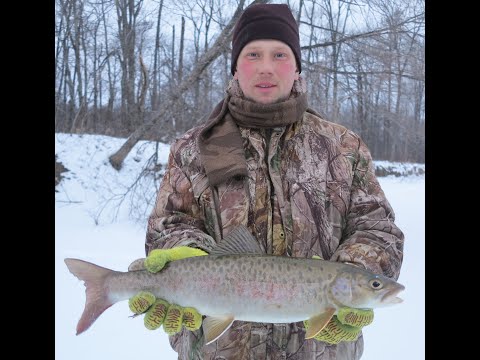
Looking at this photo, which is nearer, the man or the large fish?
the large fish

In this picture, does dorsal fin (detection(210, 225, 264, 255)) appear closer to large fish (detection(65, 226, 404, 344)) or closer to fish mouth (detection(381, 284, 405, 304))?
large fish (detection(65, 226, 404, 344))

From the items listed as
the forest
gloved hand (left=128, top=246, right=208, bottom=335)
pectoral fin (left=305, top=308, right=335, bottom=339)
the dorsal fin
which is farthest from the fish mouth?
the forest

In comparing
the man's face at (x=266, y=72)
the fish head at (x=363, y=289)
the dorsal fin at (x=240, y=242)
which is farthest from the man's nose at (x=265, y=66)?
the fish head at (x=363, y=289)

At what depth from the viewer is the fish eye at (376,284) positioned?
82.3 inches

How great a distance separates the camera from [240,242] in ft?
7.25

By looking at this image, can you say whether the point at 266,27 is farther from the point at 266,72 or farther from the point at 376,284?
the point at 376,284

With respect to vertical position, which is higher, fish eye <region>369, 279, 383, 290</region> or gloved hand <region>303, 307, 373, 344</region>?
fish eye <region>369, 279, 383, 290</region>

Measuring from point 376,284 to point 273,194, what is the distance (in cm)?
68

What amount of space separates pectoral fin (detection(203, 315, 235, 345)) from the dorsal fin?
0.31 meters

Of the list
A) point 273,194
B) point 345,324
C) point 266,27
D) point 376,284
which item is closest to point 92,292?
point 273,194

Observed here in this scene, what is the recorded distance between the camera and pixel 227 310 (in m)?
2.17

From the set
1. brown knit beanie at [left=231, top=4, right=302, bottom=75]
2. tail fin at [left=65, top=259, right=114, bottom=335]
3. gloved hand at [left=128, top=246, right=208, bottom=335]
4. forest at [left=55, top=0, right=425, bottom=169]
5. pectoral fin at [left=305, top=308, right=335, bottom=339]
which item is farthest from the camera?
forest at [left=55, top=0, right=425, bottom=169]

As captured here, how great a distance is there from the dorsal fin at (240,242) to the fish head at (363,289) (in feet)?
1.38

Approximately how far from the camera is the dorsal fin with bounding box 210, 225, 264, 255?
2.20 m
